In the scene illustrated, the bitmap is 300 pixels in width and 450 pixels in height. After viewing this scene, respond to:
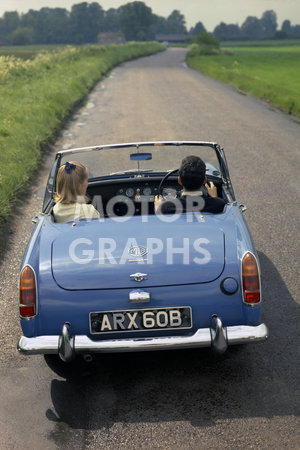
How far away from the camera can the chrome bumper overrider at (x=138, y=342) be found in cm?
352

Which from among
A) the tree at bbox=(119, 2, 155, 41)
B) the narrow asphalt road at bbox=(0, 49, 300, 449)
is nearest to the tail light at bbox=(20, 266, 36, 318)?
the narrow asphalt road at bbox=(0, 49, 300, 449)

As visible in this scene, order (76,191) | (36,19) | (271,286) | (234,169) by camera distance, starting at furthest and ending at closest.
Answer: (36,19) < (234,169) < (271,286) < (76,191)

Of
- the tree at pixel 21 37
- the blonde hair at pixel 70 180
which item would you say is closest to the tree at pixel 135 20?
the tree at pixel 21 37

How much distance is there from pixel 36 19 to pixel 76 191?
205 m


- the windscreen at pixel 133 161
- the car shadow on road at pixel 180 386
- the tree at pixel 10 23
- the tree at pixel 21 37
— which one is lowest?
the tree at pixel 21 37

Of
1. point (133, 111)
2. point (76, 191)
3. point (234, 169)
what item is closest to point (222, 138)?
point (234, 169)

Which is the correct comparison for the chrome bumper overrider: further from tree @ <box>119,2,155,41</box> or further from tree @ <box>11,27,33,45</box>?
tree @ <box>119,2,155,41</box>

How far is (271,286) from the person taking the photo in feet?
18.0

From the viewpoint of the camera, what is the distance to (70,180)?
172 inches

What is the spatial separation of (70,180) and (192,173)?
0.97m

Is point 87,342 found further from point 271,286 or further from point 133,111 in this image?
point 133,111

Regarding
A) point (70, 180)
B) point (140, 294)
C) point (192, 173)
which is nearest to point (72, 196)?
point (70, 180)

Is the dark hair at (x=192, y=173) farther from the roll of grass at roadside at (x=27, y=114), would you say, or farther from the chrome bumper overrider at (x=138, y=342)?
the roll of grass at roadside at (x=27, y=114)

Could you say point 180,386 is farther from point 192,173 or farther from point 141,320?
point 192,173
